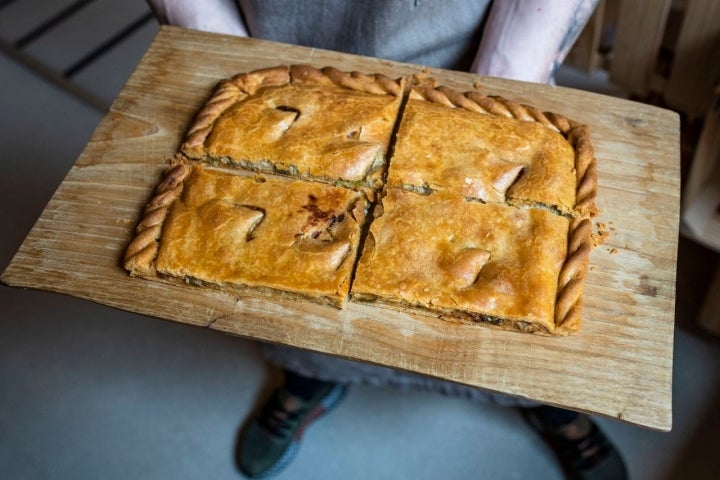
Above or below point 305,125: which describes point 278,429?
below

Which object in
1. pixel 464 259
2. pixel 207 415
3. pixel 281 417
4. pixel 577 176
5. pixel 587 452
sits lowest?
pixel 207 415

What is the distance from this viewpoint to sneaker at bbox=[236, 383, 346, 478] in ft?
7.77

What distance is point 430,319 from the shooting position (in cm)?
134

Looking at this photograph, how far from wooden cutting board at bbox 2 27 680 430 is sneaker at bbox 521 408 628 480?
1076 millimetres

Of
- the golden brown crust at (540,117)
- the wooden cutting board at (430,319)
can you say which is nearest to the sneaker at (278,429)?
the wooden cutting board at (430,319)

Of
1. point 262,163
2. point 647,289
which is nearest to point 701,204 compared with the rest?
point 647,289

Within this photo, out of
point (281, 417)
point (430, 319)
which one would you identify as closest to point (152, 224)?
point (430, 319)

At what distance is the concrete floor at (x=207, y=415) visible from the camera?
7.77 ft

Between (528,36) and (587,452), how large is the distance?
146cm

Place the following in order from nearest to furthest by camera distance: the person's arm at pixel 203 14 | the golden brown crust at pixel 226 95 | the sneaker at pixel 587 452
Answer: the golden brown crust at pixel 226 95 < the person's arm at pixel 203 14 < the sneaker at pixel 587 452

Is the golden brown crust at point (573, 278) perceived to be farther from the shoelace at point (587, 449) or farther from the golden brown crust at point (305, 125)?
the shoelace at point (587, 449)

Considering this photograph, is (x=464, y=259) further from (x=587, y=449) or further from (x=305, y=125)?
(x=587, y=449)

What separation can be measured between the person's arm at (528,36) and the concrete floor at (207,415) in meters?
1.33

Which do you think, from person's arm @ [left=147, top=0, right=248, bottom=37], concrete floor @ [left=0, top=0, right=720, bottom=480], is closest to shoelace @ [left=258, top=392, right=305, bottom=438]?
concrete floor @ [left=0, top=0, right=720, bottom=480]
